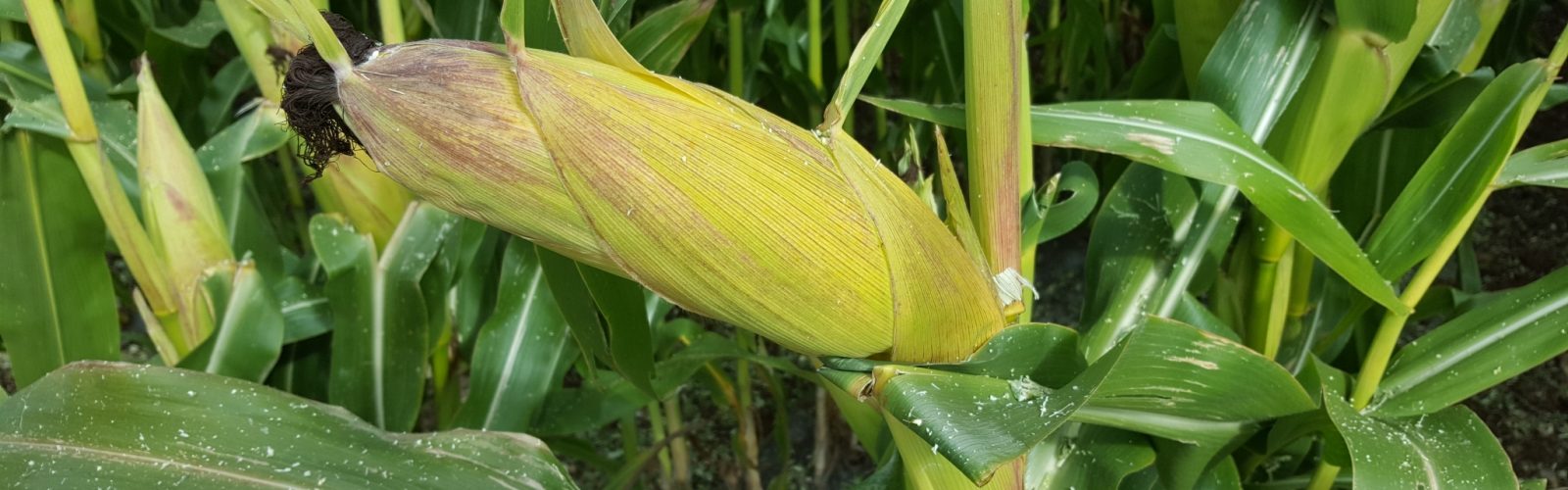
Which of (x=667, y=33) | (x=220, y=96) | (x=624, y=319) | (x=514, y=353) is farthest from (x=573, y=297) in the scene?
(x=220, y=96)

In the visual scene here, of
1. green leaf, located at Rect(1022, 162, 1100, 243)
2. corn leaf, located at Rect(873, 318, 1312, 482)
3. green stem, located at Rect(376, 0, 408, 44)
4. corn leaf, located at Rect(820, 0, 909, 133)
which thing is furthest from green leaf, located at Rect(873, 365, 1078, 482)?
green stem, located at Rect(376, 0, 408, 44)

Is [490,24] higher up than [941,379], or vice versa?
[490,24]

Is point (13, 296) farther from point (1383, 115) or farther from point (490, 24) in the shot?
point (1383, 115)

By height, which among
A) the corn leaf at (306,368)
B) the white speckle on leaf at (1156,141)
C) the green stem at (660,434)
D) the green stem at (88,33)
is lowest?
the green stem at (660,434)

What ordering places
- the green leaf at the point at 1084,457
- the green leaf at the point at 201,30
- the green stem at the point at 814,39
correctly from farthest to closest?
the green stem at the point at 814,39 → the green leaf at the point at 201,30 → the green leaf at the point at 1084,457

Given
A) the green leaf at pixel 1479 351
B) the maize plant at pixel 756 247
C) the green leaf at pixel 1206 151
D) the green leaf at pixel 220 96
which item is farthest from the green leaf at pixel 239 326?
the green leaf at pixel 1479 351

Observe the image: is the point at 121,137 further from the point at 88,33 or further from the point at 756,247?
the point at 756,247

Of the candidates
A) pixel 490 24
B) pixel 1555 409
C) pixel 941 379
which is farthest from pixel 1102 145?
pixel 1555 409

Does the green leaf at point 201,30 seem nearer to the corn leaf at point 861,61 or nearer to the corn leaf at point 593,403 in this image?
the corn leaf at point 593,403
